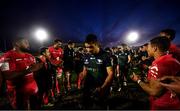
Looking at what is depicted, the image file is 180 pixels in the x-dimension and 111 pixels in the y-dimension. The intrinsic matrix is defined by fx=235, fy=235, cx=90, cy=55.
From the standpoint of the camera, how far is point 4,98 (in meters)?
10.9

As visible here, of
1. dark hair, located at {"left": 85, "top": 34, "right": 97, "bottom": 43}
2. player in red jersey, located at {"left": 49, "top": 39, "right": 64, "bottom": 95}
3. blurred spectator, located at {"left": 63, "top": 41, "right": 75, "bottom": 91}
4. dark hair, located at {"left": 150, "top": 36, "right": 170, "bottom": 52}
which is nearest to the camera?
dark hair, located at {"left": 150, "top": 36, "right": 170, "bottom": 52}

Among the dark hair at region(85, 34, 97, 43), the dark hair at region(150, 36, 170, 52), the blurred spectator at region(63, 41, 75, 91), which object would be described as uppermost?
the dark hair at region(85, 34, 97, 43)

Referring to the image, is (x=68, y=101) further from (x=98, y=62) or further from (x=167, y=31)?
(x=167, y=31)

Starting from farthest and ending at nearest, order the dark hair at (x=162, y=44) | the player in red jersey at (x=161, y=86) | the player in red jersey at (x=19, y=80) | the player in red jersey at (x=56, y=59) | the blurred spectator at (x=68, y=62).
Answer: the blurred spectator at (x=68, y=62) < the player in red jersey at (x=56, y=59) < the player in red jersey at (x=19, y=80) < the dark hair at (x=162, y=44) < the player in red jersey at (x=161, y=86)

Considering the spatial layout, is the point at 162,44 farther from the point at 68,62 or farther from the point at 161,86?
the point at 68,62

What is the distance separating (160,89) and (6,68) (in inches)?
144

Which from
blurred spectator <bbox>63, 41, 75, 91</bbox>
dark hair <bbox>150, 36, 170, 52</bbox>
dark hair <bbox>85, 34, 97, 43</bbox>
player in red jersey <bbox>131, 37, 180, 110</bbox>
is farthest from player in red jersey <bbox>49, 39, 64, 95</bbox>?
player in red jersey <bbox>131, 37, 180, 110</bbox>

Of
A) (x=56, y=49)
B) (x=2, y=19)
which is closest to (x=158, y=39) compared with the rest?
(x=56, y=49)

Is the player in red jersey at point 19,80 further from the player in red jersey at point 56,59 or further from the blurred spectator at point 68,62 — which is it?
the blurred spectator at point 68,62

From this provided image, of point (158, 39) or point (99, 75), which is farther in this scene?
point (99, 75)

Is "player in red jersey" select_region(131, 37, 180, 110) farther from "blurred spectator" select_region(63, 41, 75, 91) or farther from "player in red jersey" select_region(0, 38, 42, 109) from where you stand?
"blurred spectator" select_region(63, 41, 75, 91)

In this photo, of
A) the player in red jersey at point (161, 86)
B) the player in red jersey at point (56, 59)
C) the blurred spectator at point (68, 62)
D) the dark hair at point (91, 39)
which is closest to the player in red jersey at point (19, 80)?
the dark hair at point (91, 39)

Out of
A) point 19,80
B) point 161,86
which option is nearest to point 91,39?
point 19,80

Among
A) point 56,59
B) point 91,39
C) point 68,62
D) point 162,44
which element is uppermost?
point 91,39
